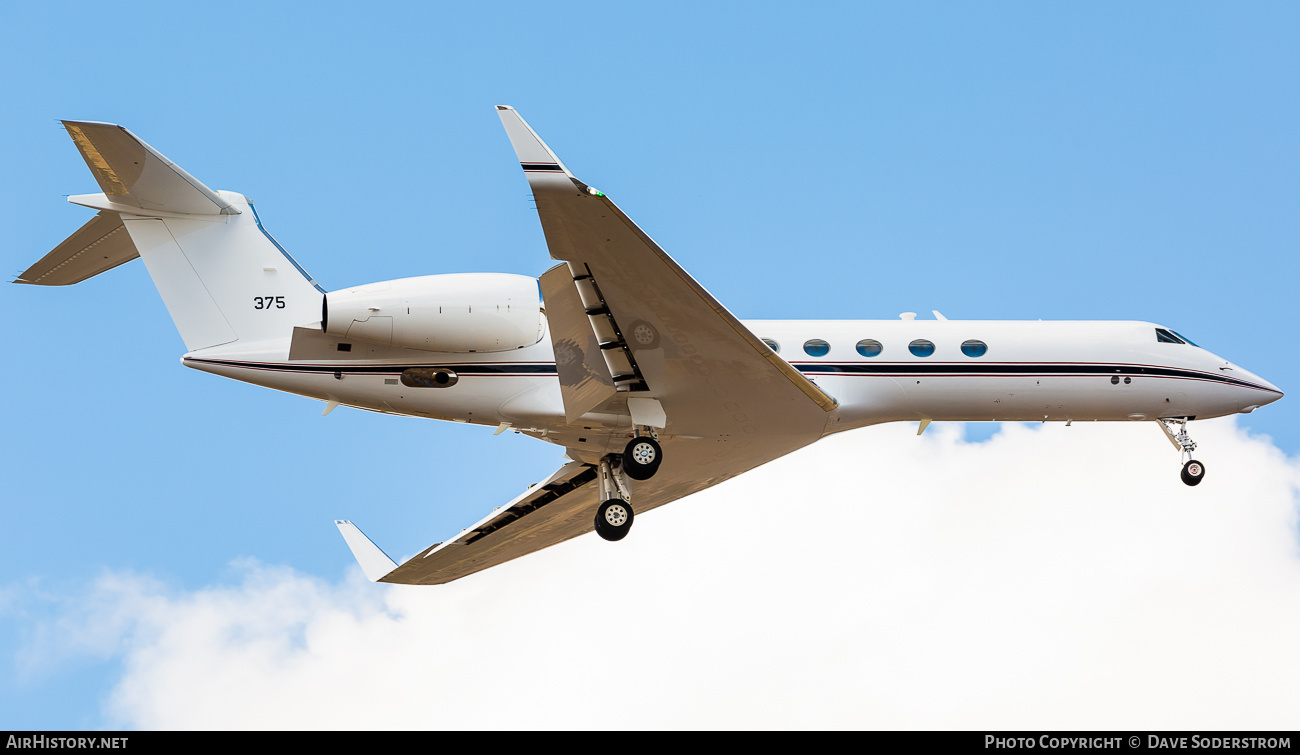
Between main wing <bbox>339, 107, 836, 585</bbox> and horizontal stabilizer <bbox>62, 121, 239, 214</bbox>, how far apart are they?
531 cm

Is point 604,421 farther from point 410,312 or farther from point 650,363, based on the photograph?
point 410,312

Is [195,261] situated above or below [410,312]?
above

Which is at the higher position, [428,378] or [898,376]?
[898,376]

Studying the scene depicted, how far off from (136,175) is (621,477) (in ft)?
23.1

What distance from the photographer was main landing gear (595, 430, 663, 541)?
13711mm

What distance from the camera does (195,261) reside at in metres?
14.6

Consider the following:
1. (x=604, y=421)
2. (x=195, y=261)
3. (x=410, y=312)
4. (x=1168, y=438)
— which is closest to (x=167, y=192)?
→ (x=195, y=261)

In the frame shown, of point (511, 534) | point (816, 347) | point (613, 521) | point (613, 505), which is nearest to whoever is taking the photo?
point (613, 521)

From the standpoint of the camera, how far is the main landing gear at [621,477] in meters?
13.7

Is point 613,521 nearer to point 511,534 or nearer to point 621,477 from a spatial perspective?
point 621,477

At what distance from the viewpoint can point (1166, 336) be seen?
Answer: 1664cm

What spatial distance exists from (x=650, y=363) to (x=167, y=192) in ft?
21.2

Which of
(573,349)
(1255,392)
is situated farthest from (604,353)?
(1255,392)

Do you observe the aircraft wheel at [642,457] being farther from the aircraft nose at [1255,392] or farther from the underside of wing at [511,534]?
the aircraft nose at [1255,392]
